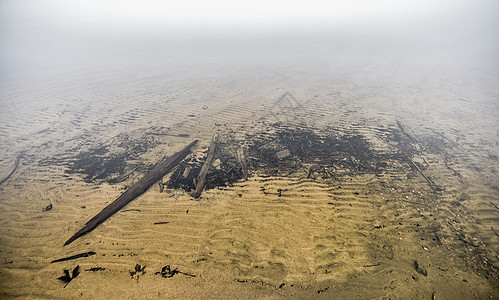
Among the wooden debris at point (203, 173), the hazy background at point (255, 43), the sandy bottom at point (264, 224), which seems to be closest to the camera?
the sandy bottom at point (264, 224)

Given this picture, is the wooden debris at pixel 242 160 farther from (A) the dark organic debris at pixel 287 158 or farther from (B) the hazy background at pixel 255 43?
(B) the hazy background at pixel 255 43

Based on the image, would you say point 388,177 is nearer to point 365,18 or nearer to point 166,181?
point 166,181

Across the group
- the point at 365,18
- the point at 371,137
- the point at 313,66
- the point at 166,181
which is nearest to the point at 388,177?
the point at 371,137

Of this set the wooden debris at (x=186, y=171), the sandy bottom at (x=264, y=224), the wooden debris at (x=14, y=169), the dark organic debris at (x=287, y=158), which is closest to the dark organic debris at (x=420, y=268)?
the sandy bottom at (x=264, y=224)

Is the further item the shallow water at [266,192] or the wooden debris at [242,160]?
the wooden debris at [242,160]

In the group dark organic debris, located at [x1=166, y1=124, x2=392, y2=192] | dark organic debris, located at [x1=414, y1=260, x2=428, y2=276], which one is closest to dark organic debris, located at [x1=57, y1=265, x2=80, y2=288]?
dark organic debris, located at [x1=166, y1=124, x2=392, y2=192]

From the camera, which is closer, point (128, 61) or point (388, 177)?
point (388, 177)
